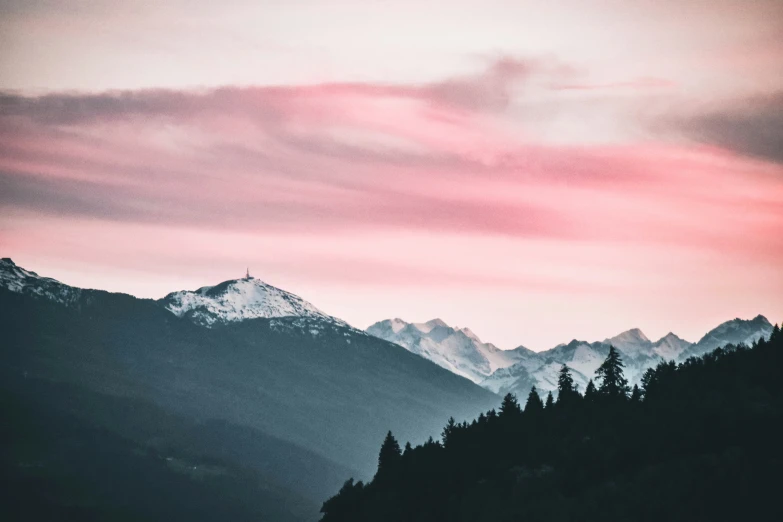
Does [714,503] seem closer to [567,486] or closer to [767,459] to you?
[767,459]

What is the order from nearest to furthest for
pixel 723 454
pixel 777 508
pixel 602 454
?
pixel 777 508
pixel 723 454
pixel 602 454

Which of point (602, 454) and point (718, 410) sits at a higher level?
point (718, 410)

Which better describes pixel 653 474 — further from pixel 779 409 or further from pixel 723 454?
pixel 779 409

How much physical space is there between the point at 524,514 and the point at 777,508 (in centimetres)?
4459

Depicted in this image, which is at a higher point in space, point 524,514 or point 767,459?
point 767,459

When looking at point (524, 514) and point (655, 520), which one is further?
point (524, 514)

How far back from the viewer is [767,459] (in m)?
180

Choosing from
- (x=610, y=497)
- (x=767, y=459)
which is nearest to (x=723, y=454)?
(x=767, y=459)

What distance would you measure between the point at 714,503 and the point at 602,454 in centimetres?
2568

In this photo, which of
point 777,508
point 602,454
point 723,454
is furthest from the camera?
point 602,454

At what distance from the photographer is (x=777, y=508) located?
561 feet

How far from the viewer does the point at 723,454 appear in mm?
184625

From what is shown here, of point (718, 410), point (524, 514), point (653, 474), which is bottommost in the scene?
point (524, 514)

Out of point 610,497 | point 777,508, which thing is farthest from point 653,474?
point 777,508
